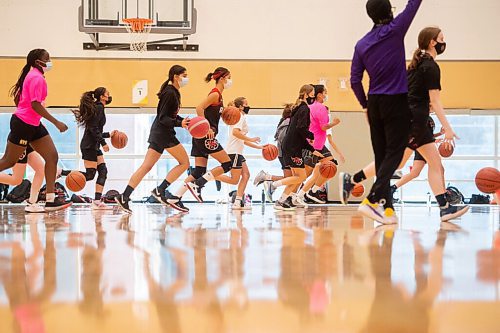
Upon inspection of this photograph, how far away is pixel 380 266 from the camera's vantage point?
2.98 metres

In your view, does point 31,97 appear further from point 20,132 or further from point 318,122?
point 318,122

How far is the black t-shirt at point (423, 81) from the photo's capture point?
6.28 meters

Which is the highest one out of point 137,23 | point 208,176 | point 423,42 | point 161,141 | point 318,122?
point 137,23

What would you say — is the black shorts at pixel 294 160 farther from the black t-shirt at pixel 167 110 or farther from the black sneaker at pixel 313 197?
the black sneaker at pixel 313 197

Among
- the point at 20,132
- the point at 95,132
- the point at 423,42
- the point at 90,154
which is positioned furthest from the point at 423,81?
the point at 90,154

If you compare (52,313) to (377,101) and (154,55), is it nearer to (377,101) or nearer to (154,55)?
(377,101)

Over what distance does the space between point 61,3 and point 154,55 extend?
2637 millimetres

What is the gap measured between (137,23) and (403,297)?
12.9 metres

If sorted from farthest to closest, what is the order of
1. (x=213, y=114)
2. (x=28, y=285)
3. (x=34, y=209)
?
(x=213, y=114), (x=34, y=209), (x=28, y=285)

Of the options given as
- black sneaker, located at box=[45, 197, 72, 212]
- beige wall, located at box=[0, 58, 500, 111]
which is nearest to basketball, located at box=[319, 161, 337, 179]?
black sneaker, located at box=[45, 197, 72, 212]

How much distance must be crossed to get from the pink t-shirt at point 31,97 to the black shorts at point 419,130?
4160 mm

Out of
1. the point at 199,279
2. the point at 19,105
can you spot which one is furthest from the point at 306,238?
the point at 19,105

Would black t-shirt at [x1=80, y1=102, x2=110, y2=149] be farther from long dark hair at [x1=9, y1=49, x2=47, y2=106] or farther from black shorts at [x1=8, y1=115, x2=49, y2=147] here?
black shorts at [x1=8, y1=115, x2=49, y2=147]

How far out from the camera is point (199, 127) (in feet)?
28.5
